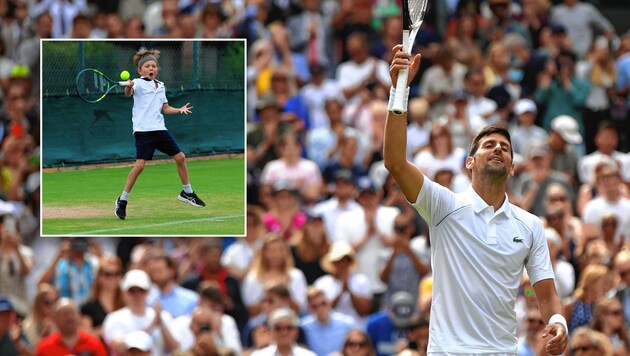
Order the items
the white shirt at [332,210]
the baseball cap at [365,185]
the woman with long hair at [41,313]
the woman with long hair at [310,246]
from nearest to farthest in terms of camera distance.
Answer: the woman with long hair at [41,313]
the woman with long hair at [310,246]
the baseball cap at [365,185]
the white shirt at [332,210]

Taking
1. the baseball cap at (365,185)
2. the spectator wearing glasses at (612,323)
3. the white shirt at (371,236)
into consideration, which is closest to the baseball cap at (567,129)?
the baseball cap at (365,185)

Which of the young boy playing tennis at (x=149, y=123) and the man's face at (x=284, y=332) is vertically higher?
the young boy playing tennis at (x=149, y=123)

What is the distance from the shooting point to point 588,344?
1095cm

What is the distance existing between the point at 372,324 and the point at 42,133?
573 cm

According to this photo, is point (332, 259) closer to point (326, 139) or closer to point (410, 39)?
point (326, 139)

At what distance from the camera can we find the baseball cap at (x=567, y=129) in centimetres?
1526

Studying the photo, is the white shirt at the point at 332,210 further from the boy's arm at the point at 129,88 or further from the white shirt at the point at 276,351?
the boy's arm at the point at 129,88

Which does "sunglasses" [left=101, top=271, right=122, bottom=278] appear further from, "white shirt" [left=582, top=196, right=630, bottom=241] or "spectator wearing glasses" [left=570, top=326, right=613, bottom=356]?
"white shirt" [left=582, top=196, right=630, bottom=241]

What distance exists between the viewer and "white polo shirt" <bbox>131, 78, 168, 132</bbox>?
7.04m

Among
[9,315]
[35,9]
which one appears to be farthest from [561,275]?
[35,9]

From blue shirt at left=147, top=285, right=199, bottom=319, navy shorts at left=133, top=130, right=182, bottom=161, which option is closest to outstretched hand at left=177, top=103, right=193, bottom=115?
navy shorts at left=133, top=130, right=182, bottom=161

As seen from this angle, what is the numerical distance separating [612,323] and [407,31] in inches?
229

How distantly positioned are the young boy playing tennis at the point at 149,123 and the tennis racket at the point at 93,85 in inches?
4.2

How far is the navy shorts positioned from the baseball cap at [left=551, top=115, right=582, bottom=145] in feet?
28.7
